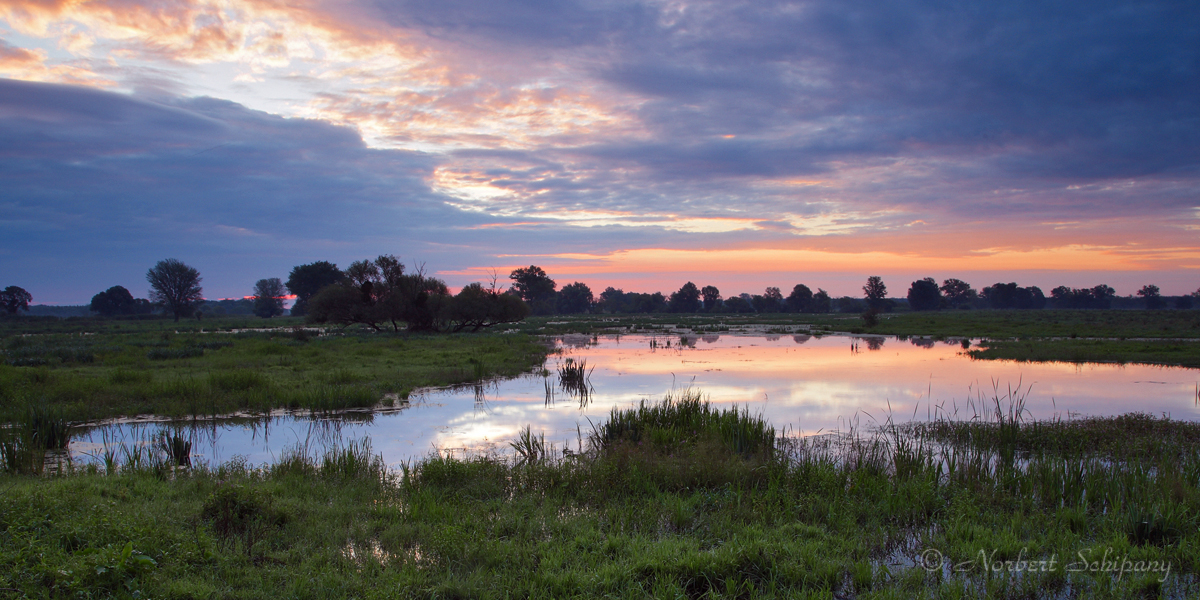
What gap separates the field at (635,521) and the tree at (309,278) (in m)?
108

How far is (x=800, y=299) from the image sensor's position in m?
129

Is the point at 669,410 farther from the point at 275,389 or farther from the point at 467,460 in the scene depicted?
the point at 275,389

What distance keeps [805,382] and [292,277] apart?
11202 centimetres

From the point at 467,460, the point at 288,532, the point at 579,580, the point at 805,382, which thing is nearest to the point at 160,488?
the point at 288,532

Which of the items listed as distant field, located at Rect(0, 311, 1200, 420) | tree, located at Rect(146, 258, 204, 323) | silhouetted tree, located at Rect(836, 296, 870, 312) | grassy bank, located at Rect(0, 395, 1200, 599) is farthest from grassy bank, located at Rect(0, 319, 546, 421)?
silhouetted tree, located at Rect(836, 296, 870, 312)

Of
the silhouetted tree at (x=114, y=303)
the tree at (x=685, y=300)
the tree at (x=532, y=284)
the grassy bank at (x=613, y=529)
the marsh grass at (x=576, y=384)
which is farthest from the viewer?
the tree at (x=685, y=300)

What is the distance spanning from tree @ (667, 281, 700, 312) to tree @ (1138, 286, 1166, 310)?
321 feet

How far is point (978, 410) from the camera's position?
1465 centimetres

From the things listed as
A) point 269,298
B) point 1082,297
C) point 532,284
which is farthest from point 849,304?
point 269,298

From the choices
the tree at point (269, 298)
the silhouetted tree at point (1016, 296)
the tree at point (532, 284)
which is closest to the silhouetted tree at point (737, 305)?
the tree at point (532, 284)

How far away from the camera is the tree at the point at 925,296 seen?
124625 mm

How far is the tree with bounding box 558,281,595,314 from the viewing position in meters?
132

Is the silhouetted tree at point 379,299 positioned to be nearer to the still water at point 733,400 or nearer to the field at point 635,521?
the still water at point 733,400

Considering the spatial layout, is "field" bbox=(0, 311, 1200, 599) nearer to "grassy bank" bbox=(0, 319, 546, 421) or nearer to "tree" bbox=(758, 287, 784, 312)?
"grassy bank" bbox=(0, 319, 546, 421)
